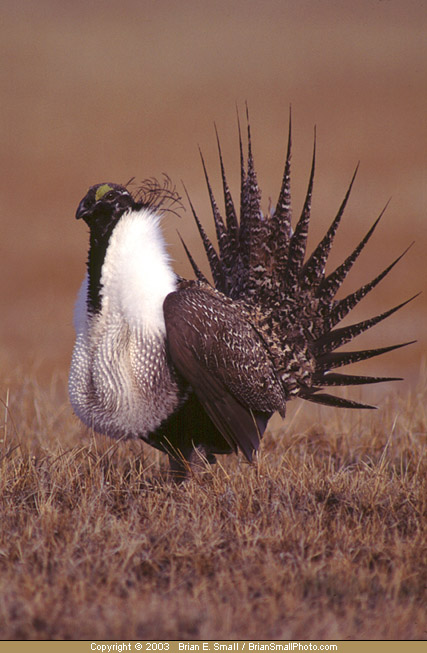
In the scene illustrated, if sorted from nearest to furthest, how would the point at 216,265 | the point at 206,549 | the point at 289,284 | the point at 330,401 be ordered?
the point at 206,549 → the point at 289,284 → the point at 330,401 → the point at 216,265

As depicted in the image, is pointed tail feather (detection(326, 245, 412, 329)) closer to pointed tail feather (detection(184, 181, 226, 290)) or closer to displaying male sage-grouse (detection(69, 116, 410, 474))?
displaying male sage-grouse (detection(69, 116, 410, 474))

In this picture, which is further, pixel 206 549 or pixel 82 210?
pixel 82 210

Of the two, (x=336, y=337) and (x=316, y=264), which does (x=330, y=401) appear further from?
Answer: (x=316, y=264)

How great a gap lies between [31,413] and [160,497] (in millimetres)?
1841

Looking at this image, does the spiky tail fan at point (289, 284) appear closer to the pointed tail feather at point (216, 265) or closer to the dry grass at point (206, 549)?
the pointed tail feather at point (216, 265)

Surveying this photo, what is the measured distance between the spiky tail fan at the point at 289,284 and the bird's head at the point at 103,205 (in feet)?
2.30

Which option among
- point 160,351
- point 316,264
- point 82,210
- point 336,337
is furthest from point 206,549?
point 316,264

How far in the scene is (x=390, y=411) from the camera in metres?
5.03

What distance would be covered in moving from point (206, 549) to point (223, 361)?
2.99 feet

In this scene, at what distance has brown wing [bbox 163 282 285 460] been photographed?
3414 mm

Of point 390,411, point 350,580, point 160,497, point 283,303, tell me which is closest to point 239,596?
point 350,580

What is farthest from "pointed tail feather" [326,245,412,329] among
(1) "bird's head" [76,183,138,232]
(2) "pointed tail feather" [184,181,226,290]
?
(1) "bird's head" [76,183,138,232]

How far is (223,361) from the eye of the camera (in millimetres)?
3578

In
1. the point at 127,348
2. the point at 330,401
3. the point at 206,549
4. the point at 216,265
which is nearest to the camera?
the point at 206,549
